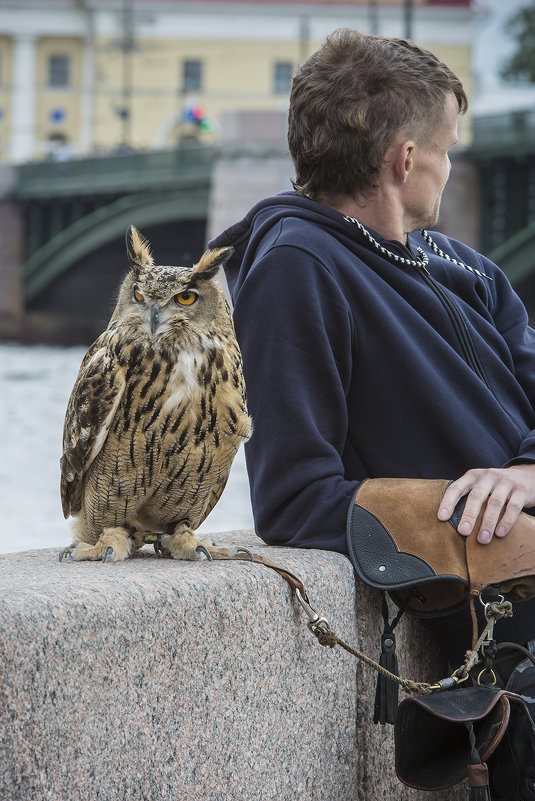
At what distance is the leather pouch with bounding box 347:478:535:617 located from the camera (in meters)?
2.29

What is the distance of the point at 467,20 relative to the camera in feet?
173

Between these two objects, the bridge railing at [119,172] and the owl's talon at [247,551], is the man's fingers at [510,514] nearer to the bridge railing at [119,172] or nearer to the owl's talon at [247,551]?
the owl's talon at [247,551]

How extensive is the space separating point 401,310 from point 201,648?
94cm

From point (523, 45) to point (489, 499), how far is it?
5261 centimetres

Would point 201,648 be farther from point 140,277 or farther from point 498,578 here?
point 140,277

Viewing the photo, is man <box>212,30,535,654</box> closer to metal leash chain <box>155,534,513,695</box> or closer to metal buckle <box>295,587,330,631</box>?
metal leash chain <box>155,534,513,695</box>

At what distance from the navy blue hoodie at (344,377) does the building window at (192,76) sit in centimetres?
5605

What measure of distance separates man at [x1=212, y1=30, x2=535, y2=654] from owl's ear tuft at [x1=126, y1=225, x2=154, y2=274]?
218 millimetres

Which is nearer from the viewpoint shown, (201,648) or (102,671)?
(102,671)

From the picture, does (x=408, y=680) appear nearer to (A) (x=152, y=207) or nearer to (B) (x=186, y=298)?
(B) (x=186, y=298)

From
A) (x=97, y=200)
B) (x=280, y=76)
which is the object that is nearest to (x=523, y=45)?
(x=280, y=76)

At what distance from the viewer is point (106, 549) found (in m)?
2.46

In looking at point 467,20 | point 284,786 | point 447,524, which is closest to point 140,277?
point 447,524

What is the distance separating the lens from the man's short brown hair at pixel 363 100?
2594 millimetres
